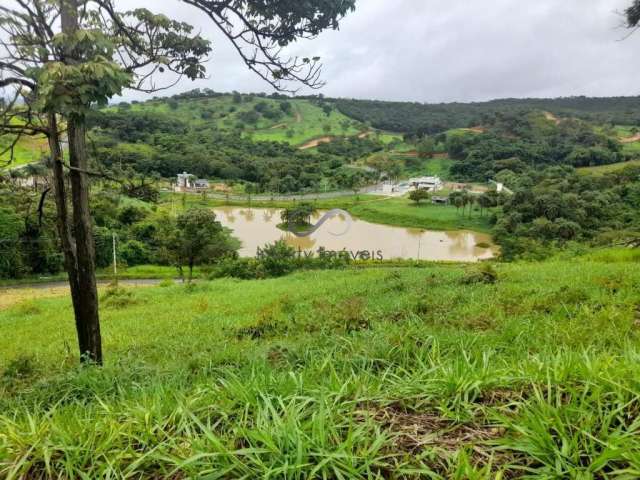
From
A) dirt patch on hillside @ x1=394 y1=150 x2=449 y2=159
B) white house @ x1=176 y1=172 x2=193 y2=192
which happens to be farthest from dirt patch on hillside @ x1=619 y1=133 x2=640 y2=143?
white house @ x1=176 y1=172 x2=193 y2=192

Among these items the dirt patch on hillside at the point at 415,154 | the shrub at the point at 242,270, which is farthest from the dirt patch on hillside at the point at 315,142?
the shrub at the point at 242,270

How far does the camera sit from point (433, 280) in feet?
27.6

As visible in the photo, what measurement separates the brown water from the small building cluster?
856 cm

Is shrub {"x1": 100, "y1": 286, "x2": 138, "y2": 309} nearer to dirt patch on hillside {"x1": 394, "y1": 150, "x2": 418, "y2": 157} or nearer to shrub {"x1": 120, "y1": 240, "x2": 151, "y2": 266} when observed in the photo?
shrub {"x1": 120, "y1": 240, "x2": 151, "y2": 266}

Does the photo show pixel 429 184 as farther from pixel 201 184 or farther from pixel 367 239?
pixel 201 184

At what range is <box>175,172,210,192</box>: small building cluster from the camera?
57.0 m

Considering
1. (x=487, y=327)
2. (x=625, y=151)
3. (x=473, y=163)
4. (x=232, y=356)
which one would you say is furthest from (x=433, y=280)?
(x=625, y=151)

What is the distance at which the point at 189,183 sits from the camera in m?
59.8

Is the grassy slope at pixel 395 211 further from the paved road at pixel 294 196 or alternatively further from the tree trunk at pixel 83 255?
the tree trunk at pixel 83 255

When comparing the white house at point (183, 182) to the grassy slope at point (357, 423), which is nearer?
the grassy slope at point (357, 423)

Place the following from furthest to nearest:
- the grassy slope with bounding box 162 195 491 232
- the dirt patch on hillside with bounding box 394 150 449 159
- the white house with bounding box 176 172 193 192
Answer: the dirt patch on hillside with bounding box 394 150 449 159 → the white house with bounding box 176 172 193 192 → the grassy slope with bounding box 162 195 491 232

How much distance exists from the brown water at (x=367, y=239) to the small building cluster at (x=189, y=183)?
8.56 meters

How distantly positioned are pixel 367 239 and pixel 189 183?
29793 mm

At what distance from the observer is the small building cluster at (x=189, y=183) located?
56997 millimetres
